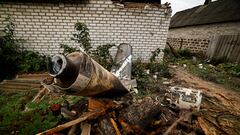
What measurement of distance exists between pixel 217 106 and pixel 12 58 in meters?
5.65

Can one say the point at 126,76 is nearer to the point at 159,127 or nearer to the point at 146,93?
the point at 146,93

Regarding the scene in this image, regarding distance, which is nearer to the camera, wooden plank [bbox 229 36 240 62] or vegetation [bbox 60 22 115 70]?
vegetation [bbox 60 22 115 70]

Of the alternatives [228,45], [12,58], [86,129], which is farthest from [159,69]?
[12,58]

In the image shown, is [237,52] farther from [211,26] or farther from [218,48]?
[211,26]

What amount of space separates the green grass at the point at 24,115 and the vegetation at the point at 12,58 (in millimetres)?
1153

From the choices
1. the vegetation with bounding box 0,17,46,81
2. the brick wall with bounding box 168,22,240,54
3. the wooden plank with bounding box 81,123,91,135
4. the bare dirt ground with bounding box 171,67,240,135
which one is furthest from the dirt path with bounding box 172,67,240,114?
the brick wall with bounding box 168,22,240,54

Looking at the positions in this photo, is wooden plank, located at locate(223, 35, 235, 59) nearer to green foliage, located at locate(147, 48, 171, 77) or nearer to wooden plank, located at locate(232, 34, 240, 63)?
wooden plank, located at locate(232, 34, 240, 63)

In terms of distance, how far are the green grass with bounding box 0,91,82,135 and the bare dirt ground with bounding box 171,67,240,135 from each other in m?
2.72

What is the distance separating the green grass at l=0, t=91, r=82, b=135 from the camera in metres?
2.47

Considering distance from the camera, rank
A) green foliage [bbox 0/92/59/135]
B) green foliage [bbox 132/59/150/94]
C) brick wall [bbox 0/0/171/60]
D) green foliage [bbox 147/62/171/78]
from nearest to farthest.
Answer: green foliage [bbox 0/92/59/135] < green foliage [bbox 132/59/150/94] < brick wall [bbox 0/0/171/60] < green foliage [bbox 147/62/171/78]

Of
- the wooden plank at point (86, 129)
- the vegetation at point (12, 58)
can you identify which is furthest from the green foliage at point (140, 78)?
the vegetation at point (12, 58)

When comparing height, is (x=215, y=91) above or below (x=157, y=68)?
below

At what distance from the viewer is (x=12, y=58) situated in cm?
439

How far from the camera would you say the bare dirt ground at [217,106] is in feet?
8.79
